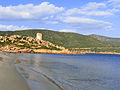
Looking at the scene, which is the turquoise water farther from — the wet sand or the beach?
the wet sand

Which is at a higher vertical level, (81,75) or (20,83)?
(20,83)

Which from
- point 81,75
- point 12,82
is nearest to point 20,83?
point 12,82

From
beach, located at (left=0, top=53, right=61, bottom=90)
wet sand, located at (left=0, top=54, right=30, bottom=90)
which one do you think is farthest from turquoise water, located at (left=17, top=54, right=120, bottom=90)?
wet sand, located at (left=0, top=54, right=30, bottom=90)

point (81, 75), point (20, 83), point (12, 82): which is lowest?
point (81, 75)

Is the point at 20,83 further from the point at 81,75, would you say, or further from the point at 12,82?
the point at 81,75

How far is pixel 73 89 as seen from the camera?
18625 mm

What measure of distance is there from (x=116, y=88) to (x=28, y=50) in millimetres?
184914

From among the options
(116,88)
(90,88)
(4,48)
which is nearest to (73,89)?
(90,88)

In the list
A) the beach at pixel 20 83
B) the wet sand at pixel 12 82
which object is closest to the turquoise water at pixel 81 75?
the beach at pixel 20 83

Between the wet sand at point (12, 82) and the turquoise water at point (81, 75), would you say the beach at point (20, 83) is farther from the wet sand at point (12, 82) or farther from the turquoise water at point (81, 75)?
the turquoise water at point (81, 75)

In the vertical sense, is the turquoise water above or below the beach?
below

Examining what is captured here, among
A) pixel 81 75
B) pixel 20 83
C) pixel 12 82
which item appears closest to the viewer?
pixel 12 82

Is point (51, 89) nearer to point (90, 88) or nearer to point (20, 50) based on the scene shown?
point (90, 88)

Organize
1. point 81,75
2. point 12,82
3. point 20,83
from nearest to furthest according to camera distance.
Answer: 1. point 12,82
2. point 20,83
3. point 81,75
